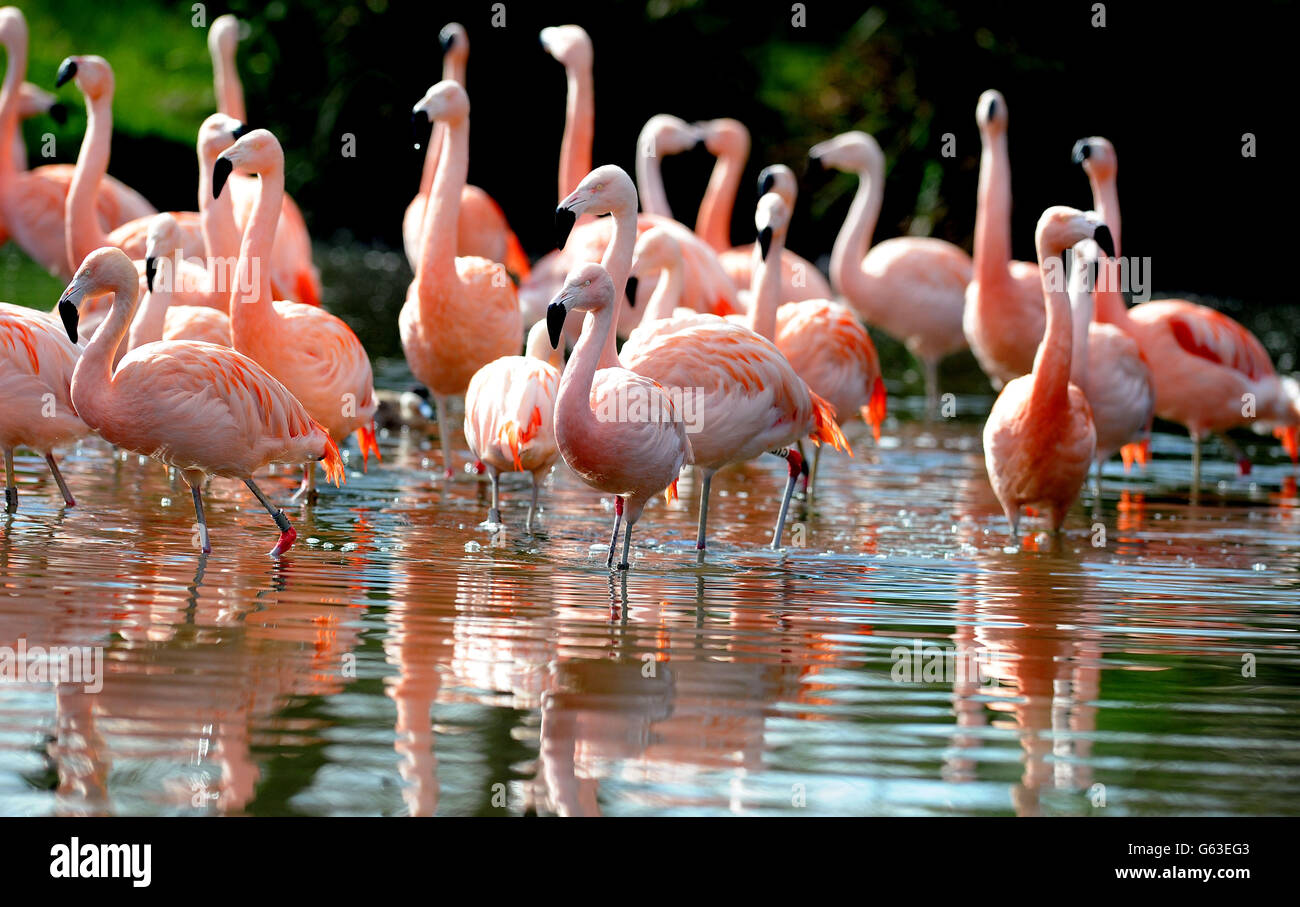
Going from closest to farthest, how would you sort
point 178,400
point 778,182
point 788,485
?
point 178,400, point 788,485, point 778,182

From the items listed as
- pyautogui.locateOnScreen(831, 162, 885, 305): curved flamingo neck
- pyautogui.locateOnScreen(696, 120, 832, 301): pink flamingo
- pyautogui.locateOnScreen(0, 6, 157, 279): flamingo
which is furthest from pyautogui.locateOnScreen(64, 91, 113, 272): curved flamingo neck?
pyautogui.locateOnScreen(831, 162, 885, 305): curved flamingo neck

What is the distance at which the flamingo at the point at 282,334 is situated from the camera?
704 cm

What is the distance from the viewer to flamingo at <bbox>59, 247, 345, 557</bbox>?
5828 millimetres

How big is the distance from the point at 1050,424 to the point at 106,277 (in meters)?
3.62

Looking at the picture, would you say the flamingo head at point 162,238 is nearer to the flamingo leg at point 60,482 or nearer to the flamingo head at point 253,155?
the flamingo head at point 253,155

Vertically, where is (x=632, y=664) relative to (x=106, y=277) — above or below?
below

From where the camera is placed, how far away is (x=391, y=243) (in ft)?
91.5

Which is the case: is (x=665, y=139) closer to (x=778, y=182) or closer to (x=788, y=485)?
(x=778, y=182)

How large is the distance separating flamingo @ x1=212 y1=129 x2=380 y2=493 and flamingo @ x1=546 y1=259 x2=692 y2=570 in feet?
5.36

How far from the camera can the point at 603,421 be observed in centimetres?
578

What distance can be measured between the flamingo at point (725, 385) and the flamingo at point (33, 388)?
6.74ft

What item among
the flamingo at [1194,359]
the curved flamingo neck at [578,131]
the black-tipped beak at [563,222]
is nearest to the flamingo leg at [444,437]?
the black-tipped beak at [563,222]

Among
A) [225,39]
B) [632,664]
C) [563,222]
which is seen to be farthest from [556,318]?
[225,39]

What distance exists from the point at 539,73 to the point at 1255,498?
1914 cm
